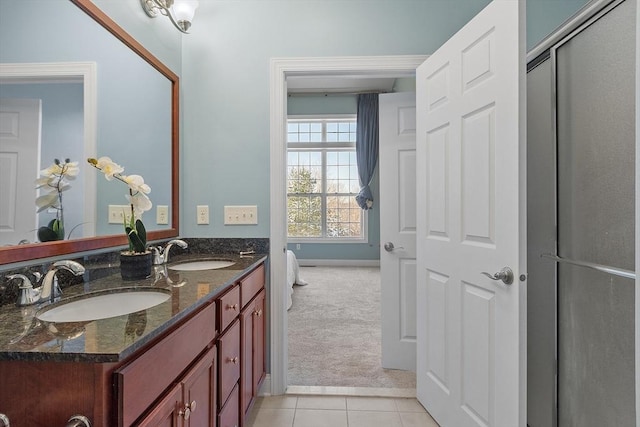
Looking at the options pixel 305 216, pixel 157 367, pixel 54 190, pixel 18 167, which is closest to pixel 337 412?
pixel 157 367

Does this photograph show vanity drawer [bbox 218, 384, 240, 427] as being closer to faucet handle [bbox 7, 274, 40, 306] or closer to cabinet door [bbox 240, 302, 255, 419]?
cabinet door [bbox 240, 302, 255, 419]

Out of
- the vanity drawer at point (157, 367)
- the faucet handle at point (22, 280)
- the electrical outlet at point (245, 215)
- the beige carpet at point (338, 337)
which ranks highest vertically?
the electrical outlet at point (245, 215)

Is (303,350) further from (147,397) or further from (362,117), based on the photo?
(362,117)

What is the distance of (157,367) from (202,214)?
55.3 inches

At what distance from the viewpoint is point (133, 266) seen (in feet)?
4.25

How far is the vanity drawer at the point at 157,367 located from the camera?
0.67 metres

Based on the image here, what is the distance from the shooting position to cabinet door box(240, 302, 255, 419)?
4.94ft

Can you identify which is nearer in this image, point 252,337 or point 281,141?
point 252,337

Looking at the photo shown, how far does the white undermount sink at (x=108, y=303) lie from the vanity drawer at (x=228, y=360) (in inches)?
12.1

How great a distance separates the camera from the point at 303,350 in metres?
2.62

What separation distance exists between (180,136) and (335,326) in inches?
88.2

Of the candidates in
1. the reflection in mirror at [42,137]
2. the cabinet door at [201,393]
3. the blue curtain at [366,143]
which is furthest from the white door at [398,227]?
the blue curtain at [366,143]

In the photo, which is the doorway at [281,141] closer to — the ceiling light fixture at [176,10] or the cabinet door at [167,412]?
the ceiling light fixture at [176,10]

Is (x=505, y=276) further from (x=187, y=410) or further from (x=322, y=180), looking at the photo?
(x=322, y=180)
